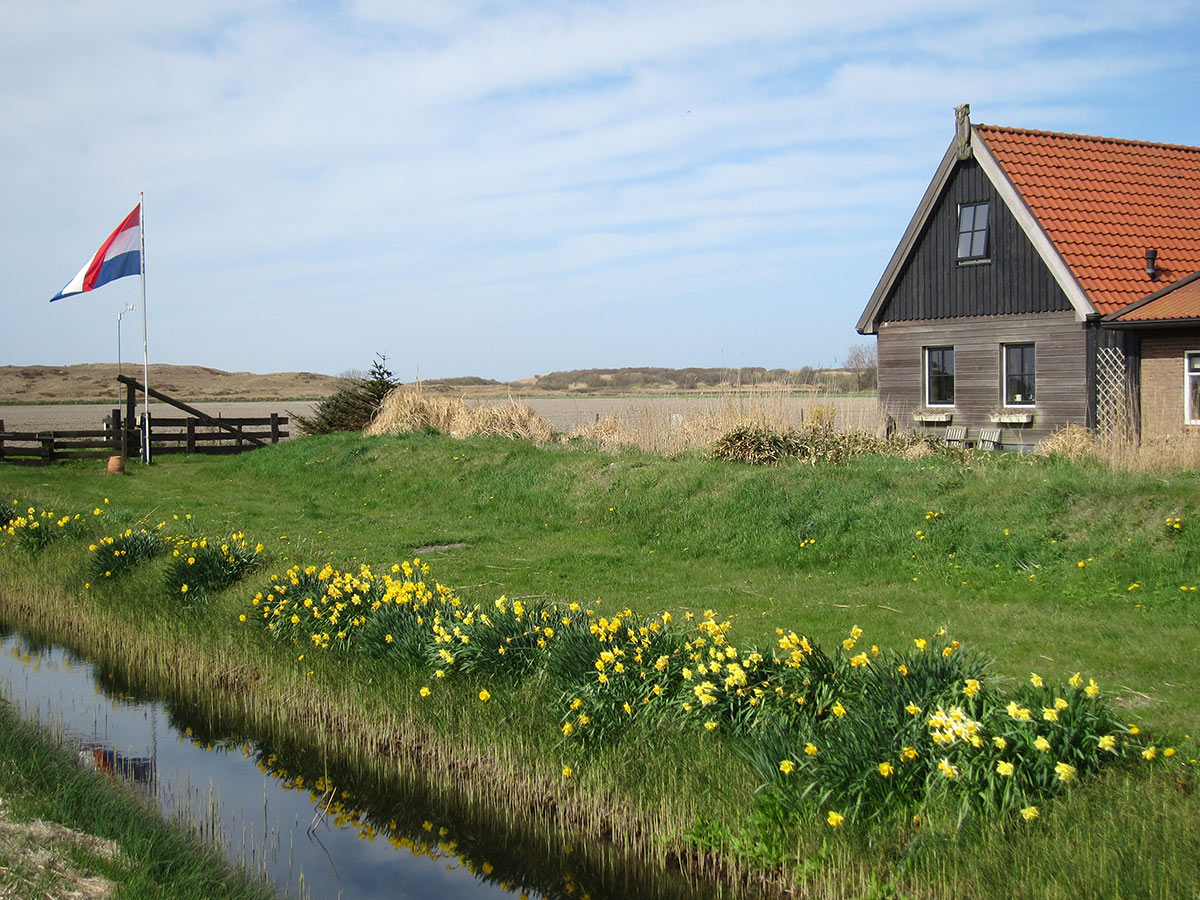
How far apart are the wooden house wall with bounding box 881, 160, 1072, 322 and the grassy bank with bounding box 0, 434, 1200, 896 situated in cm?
788

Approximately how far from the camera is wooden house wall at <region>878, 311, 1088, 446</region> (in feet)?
71.5

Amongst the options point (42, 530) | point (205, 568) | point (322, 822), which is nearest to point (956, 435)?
point (205, 568)

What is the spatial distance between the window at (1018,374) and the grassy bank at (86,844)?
20.5 m

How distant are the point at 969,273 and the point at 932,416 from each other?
338 centimetres

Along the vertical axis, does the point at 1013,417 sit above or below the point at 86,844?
above

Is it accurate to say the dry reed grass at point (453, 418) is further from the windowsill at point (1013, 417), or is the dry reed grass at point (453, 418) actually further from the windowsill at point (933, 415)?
the windowsill at point (1013, 417)

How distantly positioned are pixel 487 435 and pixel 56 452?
1189 cm

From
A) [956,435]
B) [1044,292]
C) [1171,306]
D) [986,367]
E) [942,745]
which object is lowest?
[942,745]

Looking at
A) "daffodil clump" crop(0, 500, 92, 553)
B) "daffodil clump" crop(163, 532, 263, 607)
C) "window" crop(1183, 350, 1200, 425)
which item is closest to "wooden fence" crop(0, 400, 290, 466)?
"daffodil clump" crop(0, 500, 92, 553)

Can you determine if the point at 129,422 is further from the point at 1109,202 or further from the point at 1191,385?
the point at 1191,385

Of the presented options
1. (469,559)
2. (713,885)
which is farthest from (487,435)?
(713,885)

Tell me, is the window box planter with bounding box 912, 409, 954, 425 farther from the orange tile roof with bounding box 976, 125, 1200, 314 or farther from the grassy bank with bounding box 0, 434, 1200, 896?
the grassy bank with bounding box 0, 434, 1200, 896

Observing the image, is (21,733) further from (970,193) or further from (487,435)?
(970,193)

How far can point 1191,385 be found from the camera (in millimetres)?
19906
